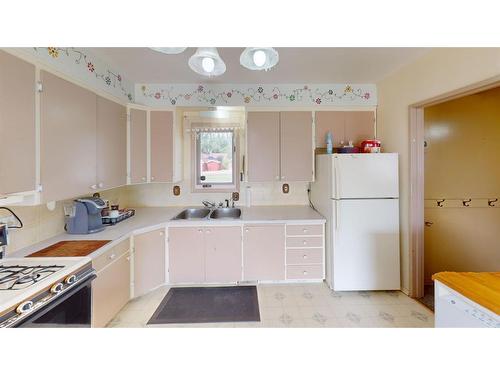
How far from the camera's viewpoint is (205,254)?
2.66m

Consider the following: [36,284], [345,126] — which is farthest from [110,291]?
[345,126]

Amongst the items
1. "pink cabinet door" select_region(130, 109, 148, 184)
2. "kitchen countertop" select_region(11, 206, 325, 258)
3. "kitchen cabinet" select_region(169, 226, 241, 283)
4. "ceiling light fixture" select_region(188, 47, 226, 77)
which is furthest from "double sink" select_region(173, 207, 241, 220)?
"ceiling light fixture" select_region(188, 47, 226, 77)

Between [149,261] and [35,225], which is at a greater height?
[35,225]

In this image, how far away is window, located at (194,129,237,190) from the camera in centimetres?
328

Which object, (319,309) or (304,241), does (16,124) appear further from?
(319,309)

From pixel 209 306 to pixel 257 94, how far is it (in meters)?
2.52

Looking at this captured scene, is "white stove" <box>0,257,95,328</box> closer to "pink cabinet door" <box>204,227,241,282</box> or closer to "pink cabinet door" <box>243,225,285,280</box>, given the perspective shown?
"pink cabinet door" <box>204,227,241,282</box>

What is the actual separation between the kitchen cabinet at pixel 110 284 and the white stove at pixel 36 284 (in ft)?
0.65

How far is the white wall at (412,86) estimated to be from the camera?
1.75 metres

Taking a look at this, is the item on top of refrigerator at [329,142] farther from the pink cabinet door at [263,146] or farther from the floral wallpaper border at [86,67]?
the floral wallpaper border at [86,67]

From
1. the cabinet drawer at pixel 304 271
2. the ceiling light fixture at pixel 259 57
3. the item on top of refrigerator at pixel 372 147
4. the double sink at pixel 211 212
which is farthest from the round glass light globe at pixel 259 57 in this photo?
the cabinet drawer at pixel 304 271

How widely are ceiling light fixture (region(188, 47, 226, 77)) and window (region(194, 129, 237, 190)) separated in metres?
1.77
